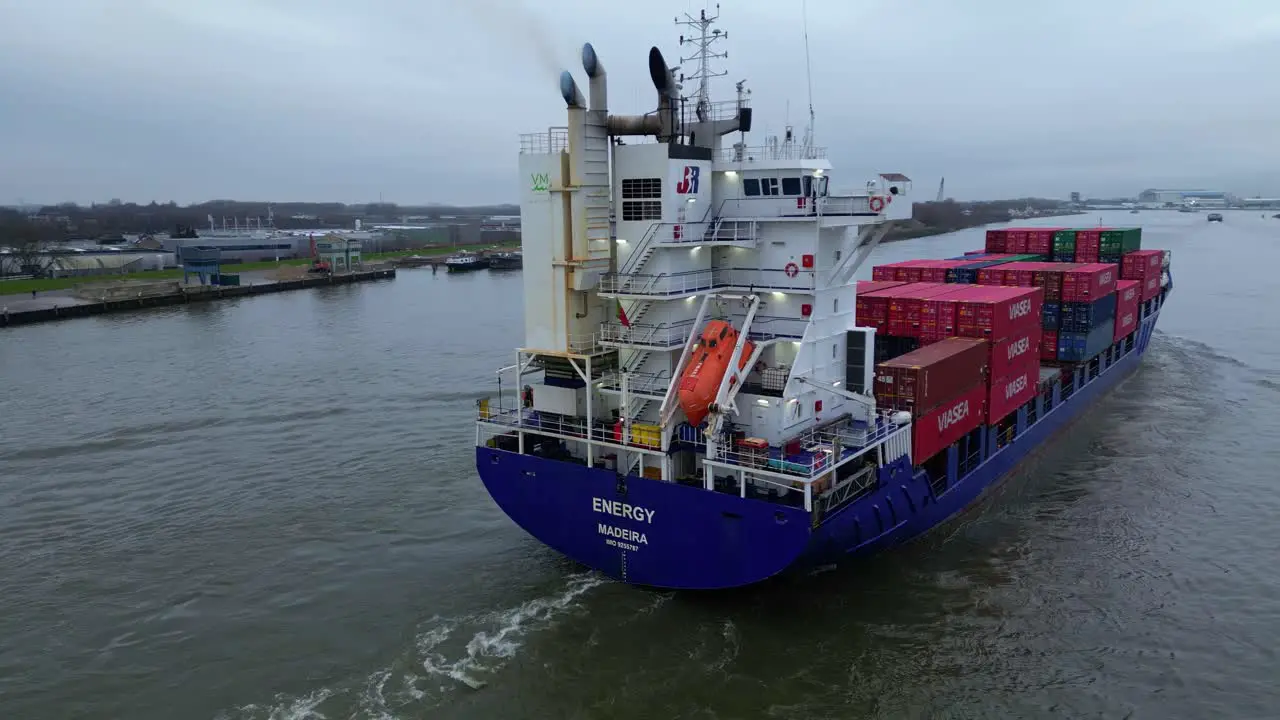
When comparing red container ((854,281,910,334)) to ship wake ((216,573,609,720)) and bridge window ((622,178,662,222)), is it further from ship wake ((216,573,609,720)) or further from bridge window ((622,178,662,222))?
ship wake ((216,573,609,720))

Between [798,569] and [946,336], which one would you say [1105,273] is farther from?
[798,569]

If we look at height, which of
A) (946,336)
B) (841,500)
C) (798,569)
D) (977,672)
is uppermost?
(946,336)

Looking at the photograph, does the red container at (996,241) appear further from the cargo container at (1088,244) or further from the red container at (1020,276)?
the red container at (1020,276)

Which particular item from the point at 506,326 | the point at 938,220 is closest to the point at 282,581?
the point at 506,326

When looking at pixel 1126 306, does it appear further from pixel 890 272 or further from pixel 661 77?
pixel 661 77

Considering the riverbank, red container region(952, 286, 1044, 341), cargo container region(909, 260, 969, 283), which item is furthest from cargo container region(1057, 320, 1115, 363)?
the riverbank

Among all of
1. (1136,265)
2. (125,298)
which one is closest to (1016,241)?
(1136,265)
